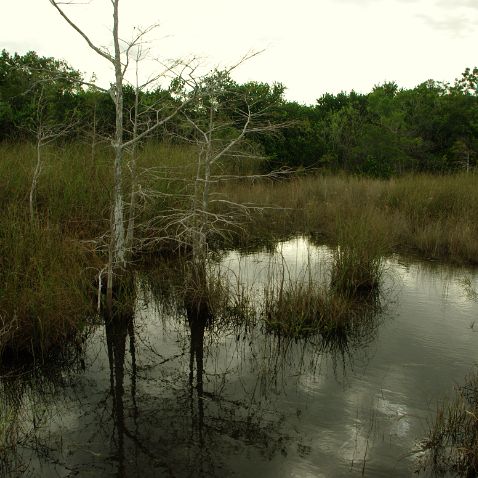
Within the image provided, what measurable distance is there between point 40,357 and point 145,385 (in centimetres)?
111

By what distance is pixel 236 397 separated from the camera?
14.1 feet

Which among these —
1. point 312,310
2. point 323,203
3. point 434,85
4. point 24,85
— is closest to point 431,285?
point 312,310

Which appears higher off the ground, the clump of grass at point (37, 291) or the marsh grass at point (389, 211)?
the marsh grass at point (389, 211)

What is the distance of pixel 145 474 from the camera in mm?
3303

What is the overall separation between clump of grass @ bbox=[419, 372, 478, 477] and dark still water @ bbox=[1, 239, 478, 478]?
0.11 m

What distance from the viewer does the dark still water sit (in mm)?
3473

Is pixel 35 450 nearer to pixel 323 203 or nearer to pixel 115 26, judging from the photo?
pixel 115 26

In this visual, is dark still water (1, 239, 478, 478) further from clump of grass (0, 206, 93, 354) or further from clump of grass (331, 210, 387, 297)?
clump of grass (331, 210, 387, 297)

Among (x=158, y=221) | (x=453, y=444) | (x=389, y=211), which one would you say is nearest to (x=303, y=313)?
(x=453, y=444)

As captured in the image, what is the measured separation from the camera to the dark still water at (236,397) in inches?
137

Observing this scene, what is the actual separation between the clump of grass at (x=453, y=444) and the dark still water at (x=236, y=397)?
0.11 meters

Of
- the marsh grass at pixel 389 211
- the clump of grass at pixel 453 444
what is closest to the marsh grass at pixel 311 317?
the clump of grass at pixel 453 444

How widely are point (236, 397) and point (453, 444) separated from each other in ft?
5.59

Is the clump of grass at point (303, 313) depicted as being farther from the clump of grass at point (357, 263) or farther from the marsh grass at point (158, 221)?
the clump of grass at point (357, 263)
